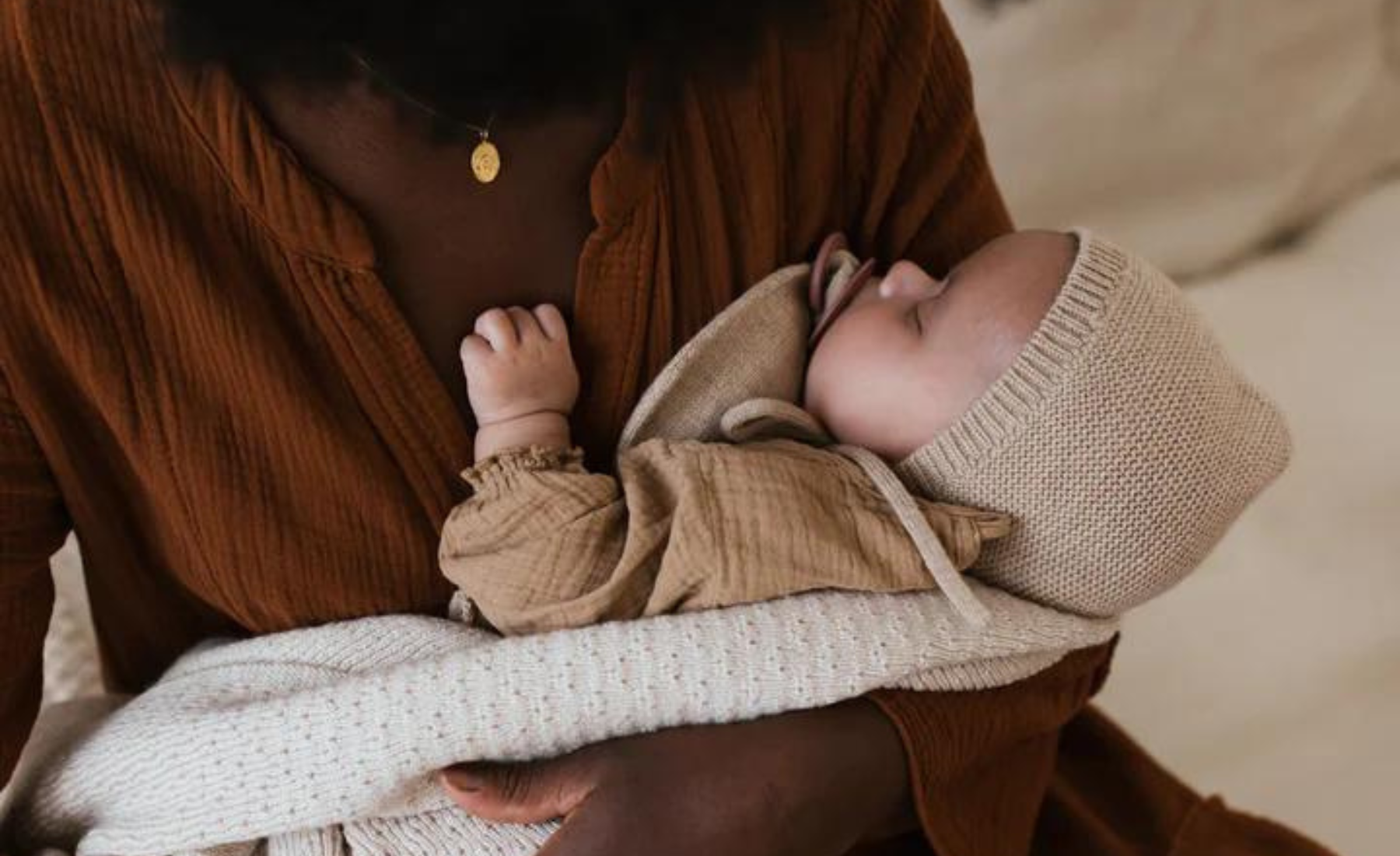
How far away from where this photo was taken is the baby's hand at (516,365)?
2.87 feet

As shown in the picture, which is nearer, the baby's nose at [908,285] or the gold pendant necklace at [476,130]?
the gold pendant necklace at [476,130]

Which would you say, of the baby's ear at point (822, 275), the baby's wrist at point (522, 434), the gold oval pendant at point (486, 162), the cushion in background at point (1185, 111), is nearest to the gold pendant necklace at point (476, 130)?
the gold oval pendant at point (486, 162)

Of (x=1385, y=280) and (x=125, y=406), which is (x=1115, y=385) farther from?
(x=1385, y=280)

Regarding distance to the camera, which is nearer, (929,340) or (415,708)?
(415,708)

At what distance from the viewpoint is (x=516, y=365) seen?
88 cm

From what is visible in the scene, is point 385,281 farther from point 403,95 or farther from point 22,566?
point 22,566

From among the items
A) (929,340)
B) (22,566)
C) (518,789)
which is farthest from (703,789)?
(22,566)

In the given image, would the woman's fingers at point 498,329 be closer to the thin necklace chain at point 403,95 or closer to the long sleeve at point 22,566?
the thin necklace chain at point 403,95

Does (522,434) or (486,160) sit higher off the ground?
(486,160)

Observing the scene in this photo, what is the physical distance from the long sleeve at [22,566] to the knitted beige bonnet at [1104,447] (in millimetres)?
540

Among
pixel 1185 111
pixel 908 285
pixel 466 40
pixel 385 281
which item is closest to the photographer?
pixel 466 40

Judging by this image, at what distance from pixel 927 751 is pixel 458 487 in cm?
34

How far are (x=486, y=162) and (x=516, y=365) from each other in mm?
123

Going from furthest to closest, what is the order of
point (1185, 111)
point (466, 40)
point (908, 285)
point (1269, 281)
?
1. point (1269, 281)
2. point (1185, 111)
3. point (908, 285)
4. point (466, 40)
